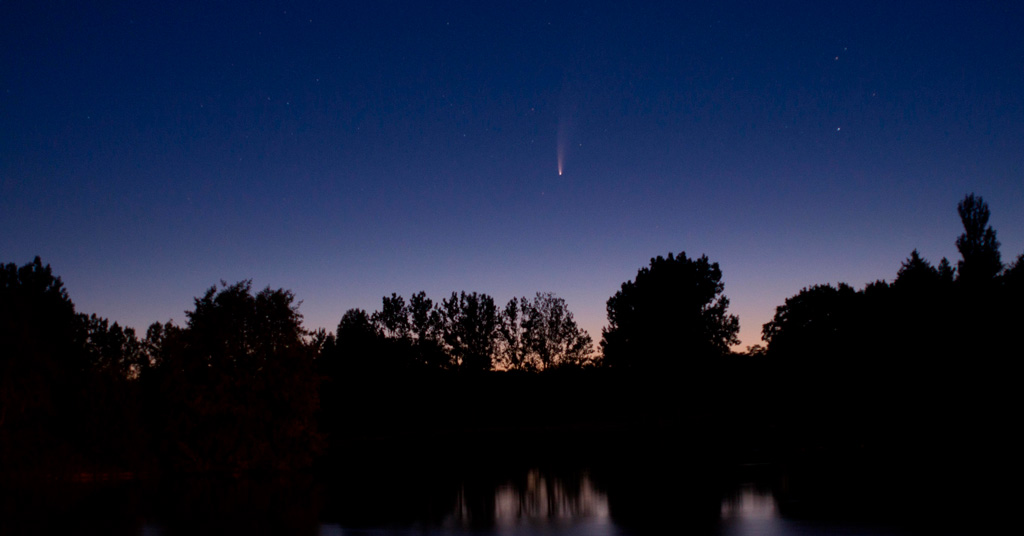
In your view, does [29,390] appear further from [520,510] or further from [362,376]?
[362,376]

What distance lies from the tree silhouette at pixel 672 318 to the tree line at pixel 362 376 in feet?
0.45

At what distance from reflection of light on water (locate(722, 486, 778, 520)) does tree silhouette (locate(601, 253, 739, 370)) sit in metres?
46.7

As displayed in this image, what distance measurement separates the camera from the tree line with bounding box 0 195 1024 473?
26.6 m

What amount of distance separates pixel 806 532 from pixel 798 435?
102 feet

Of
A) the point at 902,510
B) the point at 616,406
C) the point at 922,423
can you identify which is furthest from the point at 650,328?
the point at 902,510

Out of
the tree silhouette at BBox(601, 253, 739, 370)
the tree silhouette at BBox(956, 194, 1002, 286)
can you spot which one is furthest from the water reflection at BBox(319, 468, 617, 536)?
the tree silhouette at BBox(601, 253, 739, 370)

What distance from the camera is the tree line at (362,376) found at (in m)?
26.6

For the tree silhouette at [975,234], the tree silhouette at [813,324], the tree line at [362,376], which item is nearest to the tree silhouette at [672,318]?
the tree line at [362,376]

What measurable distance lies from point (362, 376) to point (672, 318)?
3186cm

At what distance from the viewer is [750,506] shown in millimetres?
16000

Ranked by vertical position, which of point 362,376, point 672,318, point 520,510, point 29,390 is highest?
point 672,318

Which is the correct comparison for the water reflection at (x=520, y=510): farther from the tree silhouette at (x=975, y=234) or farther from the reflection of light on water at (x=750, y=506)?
the tree silhouette at (x=975, y=234)

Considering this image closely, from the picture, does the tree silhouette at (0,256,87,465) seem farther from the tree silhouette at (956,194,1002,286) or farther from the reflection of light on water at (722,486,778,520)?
the tree silhouette at (956,194,1002,286)

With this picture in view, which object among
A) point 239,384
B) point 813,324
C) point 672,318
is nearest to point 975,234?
point 813,324
